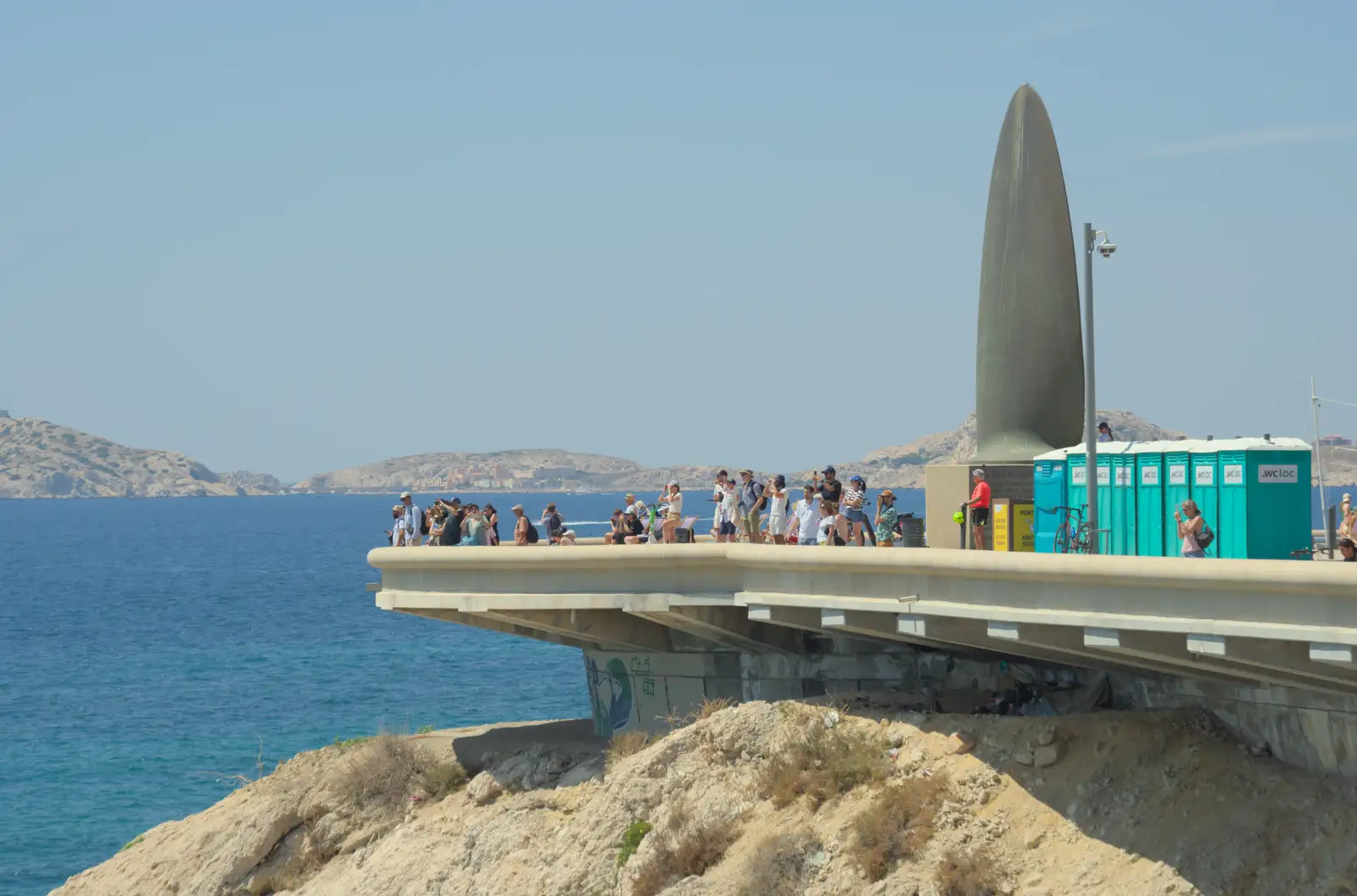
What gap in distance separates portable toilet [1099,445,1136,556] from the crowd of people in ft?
9.83

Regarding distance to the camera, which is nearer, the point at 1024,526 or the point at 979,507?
the point at 979,507

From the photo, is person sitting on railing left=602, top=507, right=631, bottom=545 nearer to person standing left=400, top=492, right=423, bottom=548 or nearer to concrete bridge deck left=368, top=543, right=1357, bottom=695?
concrete bridge deck left=368, top=543, right=1357, bottom=695

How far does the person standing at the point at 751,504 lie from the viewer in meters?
25.0

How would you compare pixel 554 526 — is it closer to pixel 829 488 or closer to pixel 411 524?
pixel 411 524

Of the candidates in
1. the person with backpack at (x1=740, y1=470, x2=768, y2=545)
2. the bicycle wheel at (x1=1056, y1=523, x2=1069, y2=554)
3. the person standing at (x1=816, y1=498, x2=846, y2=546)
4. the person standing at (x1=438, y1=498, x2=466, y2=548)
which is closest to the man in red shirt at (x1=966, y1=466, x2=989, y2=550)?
the bicycle wheel at (x1=1056, y1=523, x2=1069, y2=554)

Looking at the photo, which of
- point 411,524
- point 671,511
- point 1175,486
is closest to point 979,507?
point 1175,486

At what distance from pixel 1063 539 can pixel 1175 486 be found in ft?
5.82

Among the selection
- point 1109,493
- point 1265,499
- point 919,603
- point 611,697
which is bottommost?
point 611,697

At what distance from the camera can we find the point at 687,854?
765 inches

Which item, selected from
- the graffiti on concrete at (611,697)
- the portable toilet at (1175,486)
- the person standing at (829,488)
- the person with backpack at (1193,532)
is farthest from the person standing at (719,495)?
the person with backpack at (1193,532)

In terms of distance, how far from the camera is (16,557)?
144750 millimetres

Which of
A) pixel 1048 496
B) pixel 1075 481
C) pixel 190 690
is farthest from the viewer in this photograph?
pixel 190 690

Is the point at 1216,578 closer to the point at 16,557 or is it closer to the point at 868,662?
the point at 868,662

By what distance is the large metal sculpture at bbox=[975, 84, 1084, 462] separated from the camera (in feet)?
81.9
